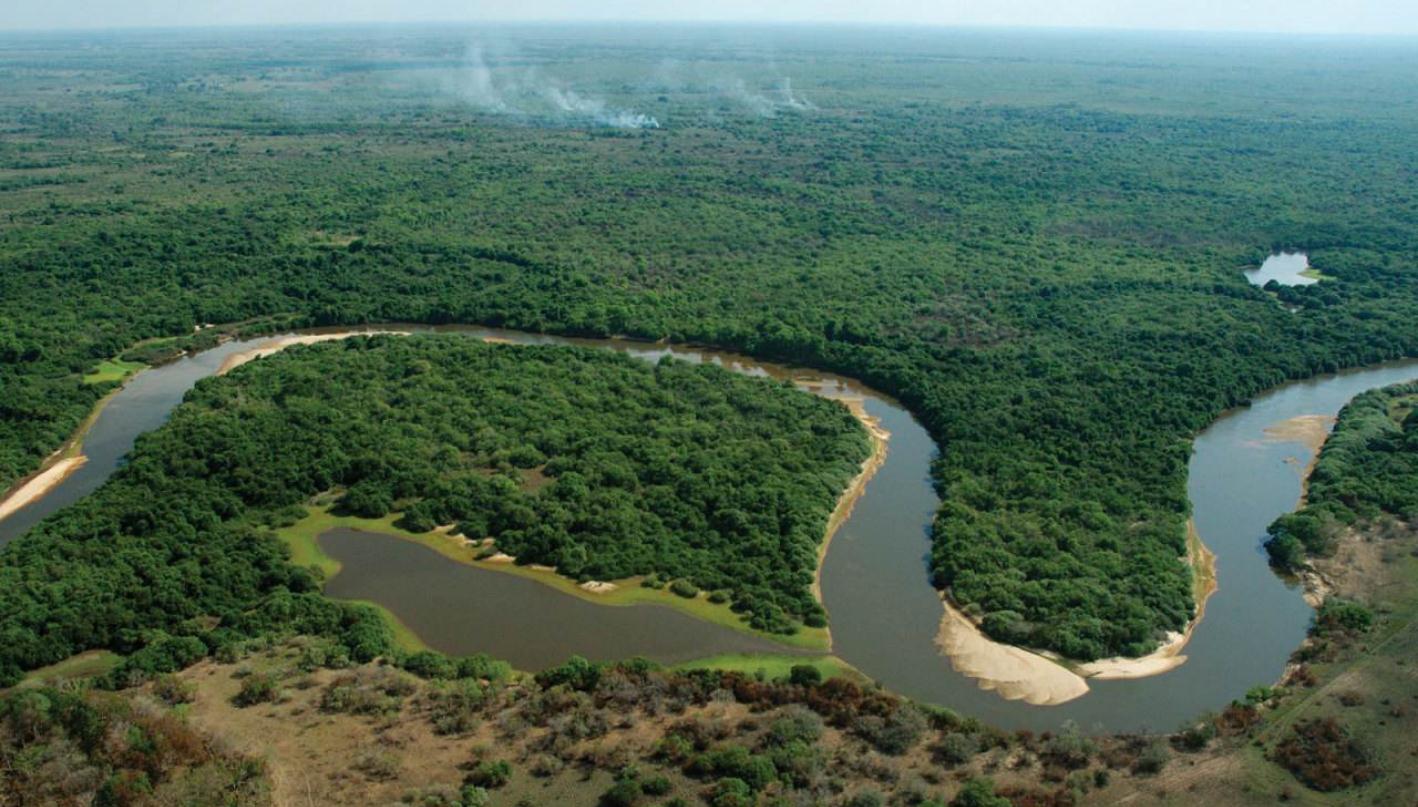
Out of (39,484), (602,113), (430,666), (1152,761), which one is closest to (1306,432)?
(1152,761)

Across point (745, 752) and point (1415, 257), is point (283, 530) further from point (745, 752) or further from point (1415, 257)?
point (1415, 257)

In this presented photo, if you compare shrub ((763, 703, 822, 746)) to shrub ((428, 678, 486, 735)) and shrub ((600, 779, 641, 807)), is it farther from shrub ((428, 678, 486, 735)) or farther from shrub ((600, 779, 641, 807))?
shrub ((428, 678, 486, 735))

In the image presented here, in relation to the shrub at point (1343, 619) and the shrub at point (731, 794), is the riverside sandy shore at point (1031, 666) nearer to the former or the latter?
the shrub at point (1343, 619)

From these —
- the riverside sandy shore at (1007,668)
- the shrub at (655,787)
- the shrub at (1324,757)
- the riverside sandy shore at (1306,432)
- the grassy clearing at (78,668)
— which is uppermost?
the riverside sandy shore at (1306,432)

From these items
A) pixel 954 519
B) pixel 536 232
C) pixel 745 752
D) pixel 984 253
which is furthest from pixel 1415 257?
pixel 745 752

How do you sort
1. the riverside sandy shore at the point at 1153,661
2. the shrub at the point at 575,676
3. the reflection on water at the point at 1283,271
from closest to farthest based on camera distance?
the shrub at the point at 575,676
the riverside sandy shore at the point at 1153,661
the reflection on water at the point at 1283,271

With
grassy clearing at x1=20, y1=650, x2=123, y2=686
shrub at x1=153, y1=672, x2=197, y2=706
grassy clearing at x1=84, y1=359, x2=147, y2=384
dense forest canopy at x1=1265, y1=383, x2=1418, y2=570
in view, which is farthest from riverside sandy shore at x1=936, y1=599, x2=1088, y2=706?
grassy clearing at x1=84, y1=359, x2=147, y2=384

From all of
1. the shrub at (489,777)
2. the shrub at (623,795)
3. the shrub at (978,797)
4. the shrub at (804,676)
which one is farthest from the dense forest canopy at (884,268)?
the shrub at (489,777)
